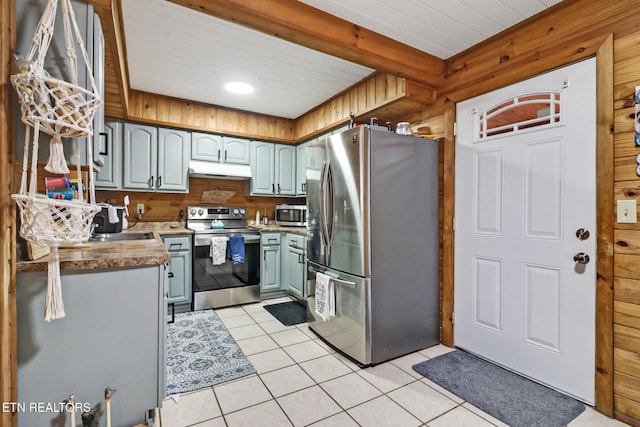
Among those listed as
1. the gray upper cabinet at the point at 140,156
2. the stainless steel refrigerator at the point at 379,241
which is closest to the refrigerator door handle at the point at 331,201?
the stainless steel refrigerator at the point at 379,241

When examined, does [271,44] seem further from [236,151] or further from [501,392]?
[501,392]

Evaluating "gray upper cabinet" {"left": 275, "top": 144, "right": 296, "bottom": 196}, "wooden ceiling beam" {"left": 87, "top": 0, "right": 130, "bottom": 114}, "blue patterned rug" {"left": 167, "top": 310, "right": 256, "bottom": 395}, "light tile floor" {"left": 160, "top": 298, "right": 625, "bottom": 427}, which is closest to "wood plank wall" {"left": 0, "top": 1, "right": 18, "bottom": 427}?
"wooden ceiling beam" {"left": 87, "top": 0, "right": 130, "bottom": 114}

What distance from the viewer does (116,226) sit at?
2791 millimetres

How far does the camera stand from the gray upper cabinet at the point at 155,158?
3393 mm

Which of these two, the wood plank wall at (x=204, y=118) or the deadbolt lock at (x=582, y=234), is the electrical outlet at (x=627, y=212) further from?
the wood plank wall at (x=204, y=118)

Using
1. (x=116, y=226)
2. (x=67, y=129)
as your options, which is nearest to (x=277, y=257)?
(x=116, y=226)

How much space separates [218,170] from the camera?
149 inches

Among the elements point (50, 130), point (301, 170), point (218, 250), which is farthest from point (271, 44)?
point (218, 250)

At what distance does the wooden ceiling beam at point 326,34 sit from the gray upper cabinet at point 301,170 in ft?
6.93

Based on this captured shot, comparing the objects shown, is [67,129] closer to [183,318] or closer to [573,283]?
[183,318]

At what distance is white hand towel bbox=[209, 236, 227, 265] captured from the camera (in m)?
3.38

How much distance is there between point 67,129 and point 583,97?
2676 millimetres

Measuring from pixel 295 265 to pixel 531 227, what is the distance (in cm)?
252

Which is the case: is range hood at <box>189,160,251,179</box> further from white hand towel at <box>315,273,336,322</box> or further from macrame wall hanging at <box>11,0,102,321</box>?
macrame wall hanging at <box>11,0,102,321</box>
